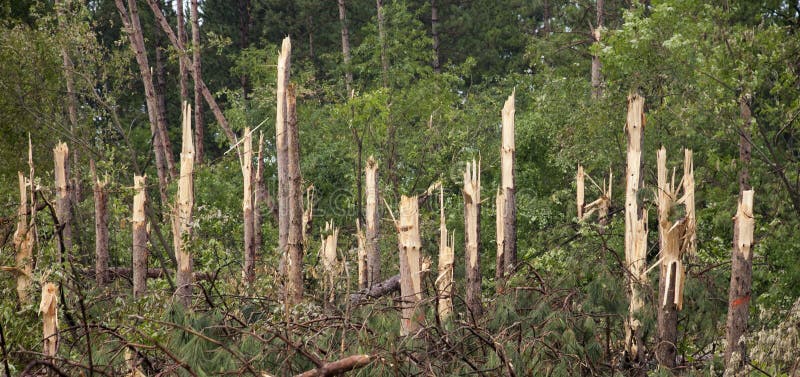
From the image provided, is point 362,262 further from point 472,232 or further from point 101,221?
point 101,221

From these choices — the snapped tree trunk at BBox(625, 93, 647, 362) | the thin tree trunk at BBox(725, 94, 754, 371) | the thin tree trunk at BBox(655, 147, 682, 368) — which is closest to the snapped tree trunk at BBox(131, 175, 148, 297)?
the snapped tree trunk at BBox(625, 93, 647, 362)

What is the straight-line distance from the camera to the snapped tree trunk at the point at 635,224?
419 inches

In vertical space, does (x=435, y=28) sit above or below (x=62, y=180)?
above

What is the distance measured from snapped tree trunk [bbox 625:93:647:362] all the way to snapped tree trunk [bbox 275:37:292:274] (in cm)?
392

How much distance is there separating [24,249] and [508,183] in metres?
6.75

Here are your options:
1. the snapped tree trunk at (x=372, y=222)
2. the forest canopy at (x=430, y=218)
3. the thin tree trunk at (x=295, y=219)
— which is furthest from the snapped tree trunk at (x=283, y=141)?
the snapped tree trunk at (x=372, y=222)

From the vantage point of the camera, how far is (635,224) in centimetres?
1184

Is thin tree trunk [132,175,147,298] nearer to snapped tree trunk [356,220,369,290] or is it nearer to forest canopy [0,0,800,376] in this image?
forest canopy [0,0,800,376]

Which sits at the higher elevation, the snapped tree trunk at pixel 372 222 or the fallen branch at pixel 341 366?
the snapped tree trunk at pixel 372 222

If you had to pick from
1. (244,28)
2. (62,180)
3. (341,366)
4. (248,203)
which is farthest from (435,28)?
(341,366)

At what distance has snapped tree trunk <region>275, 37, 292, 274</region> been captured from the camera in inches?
421

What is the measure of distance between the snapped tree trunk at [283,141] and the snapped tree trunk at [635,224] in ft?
12.8

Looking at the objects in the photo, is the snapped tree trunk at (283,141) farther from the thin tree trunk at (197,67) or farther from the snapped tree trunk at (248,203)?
the thin tree trunk at (197,67)

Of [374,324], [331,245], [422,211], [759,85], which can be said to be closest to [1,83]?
[331,245]
